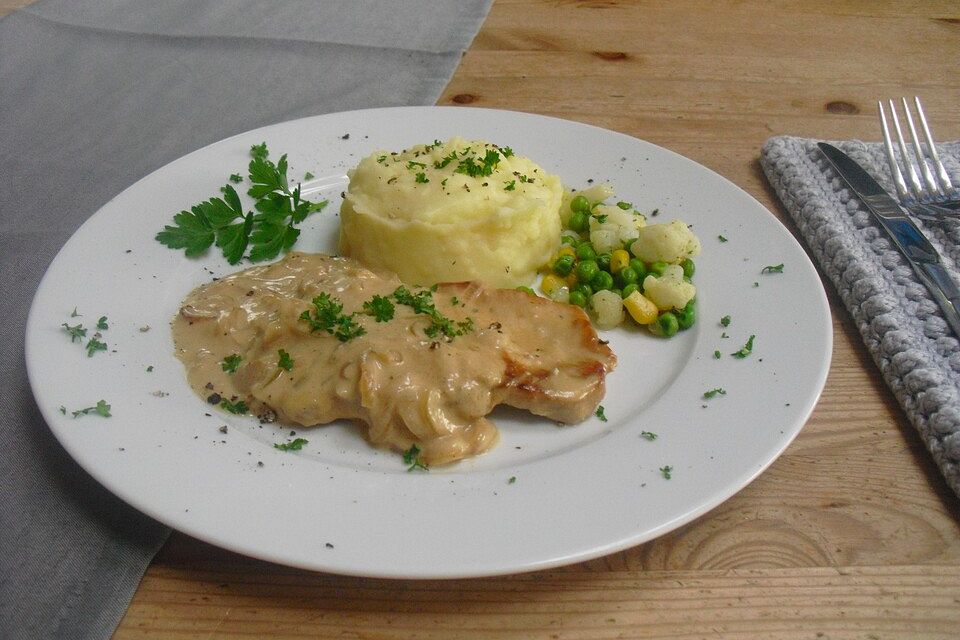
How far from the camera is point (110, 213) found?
3.96 meters

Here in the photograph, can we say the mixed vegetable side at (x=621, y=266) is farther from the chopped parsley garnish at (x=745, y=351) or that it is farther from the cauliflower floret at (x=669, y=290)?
the chopped parsley garnish at (x=745, y=351)

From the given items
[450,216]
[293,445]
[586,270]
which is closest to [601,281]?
[586,270]

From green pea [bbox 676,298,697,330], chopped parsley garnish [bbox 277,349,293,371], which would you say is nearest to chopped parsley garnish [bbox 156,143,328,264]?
chopped parsley garnish [bbox 277,349,293,371]

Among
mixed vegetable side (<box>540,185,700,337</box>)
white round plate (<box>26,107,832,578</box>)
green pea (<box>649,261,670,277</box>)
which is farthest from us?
green pea (<box>649,261,670,277</box>)

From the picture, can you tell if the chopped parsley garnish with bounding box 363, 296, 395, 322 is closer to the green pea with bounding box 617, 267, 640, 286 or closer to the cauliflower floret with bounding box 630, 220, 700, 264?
the green pea with bounding box 617, 267, 640, 286

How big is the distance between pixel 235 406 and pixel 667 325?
1831 millimetres

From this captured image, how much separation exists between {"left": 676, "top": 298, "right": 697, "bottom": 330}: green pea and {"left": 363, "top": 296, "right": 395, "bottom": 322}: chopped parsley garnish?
4.19 feet

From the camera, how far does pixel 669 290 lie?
3.68 metres

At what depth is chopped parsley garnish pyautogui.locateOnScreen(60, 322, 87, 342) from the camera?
3.28 meters

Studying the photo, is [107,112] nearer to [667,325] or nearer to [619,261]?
[619,261]

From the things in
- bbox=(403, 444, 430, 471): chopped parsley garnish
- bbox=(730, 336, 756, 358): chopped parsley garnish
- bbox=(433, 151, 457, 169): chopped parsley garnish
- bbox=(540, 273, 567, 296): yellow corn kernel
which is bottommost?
bbox=(540, 273, 567, 296): yellow corn kernel

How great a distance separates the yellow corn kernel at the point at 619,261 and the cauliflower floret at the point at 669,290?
0.22 metres

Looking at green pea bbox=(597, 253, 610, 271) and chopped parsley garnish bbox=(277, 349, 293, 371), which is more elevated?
chopped parsley garnish bbox=(277, 349, 293, 371)

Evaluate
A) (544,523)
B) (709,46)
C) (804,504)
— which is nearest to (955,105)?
(709,46)
